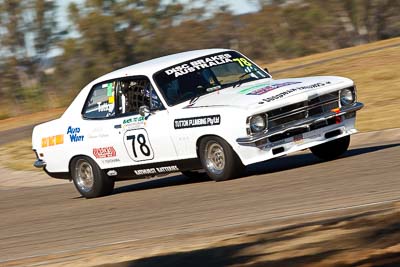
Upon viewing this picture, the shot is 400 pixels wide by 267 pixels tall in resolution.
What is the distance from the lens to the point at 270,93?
11.8 m

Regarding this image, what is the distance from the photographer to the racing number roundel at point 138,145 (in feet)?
41.2

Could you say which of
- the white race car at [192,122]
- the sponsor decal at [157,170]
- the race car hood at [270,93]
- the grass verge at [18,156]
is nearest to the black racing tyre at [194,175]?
the white race car at [192,122]

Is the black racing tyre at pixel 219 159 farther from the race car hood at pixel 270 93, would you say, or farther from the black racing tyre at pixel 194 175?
the black racing tyre at pixel 194 175

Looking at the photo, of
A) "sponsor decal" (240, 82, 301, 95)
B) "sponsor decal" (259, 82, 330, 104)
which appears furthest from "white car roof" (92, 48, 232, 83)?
"sponsor decal" (259, 82, 330, 104)

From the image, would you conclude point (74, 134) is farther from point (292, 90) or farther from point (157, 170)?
point (292, 90)

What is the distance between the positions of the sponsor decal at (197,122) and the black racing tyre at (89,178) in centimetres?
168

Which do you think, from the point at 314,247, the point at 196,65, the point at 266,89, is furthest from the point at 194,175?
the point at 314,247

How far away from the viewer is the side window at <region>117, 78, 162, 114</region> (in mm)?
12656

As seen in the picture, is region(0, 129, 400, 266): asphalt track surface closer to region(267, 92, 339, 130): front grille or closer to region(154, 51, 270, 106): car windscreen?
region(267, 92, 339, 130): front grille

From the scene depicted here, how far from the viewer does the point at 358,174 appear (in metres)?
10.8

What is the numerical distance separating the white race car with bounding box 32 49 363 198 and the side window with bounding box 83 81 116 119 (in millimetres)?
13

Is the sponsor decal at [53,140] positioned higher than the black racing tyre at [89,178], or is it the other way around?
the sponsor decal at [53,140]

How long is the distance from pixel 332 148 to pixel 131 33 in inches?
1503

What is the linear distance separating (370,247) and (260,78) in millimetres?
6386
